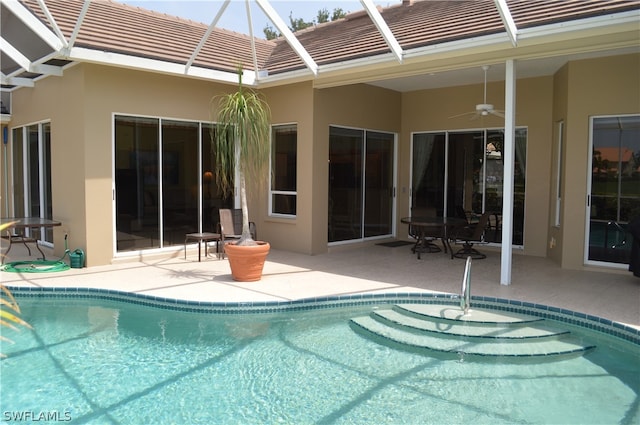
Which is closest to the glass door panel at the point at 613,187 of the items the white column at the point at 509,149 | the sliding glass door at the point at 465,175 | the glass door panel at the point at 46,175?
the sliding glass door at the point at 465,175

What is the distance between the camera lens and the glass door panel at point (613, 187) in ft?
25.8

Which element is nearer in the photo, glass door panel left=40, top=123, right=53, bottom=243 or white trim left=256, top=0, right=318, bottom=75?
white trim left=256, top=0, right=318, bottom=75

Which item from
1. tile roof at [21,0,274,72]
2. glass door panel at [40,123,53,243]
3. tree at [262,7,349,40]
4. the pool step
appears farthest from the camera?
tree at [262,7,349,40]

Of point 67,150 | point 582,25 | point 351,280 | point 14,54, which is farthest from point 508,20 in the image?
point 14,54

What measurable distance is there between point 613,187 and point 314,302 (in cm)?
532

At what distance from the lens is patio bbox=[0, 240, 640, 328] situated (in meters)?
6.39

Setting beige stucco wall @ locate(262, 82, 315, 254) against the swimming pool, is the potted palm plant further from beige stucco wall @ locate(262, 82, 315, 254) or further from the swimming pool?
beige stucco wall @ locate(262, 82, 315, 254)

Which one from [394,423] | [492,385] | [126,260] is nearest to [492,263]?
[492,385]

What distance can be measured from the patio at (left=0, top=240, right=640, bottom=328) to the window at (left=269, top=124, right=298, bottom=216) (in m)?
1.24

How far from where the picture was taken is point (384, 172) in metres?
11.5

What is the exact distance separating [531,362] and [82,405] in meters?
4.01

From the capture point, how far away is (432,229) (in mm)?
10531

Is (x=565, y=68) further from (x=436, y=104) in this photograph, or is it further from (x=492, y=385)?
(x=492, y=385)

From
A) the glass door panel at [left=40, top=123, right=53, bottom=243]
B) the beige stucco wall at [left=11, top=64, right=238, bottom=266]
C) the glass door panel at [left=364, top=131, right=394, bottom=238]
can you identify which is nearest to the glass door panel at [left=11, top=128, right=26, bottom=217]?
the glass door panel at [left=40, top=123, right=53, bottom=243]
